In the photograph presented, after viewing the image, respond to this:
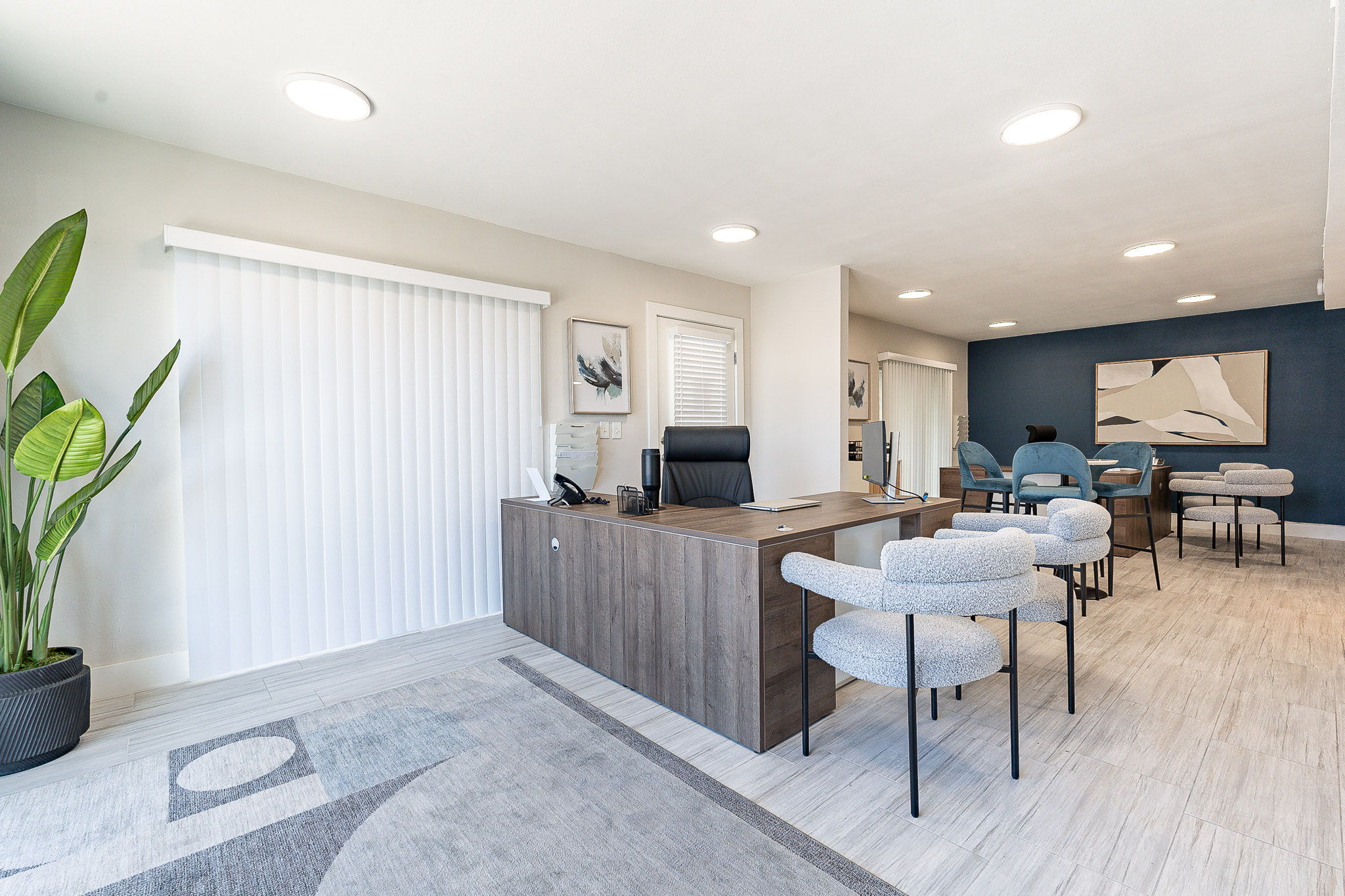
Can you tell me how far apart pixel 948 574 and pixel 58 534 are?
3048 millimetres

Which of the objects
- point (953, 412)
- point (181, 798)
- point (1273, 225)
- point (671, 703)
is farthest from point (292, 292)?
point (953, 412)

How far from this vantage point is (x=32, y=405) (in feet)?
7.13

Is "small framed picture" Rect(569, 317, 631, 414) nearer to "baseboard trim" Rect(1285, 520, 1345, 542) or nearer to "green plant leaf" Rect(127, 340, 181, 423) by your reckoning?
"green plant leaf" Rect(127, 340, 181, 423)

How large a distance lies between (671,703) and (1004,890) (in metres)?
1.25

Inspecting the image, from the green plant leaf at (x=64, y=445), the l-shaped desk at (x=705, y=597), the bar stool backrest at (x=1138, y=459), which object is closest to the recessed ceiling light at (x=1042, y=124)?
the l-shaped desk at (x=705, y=597)

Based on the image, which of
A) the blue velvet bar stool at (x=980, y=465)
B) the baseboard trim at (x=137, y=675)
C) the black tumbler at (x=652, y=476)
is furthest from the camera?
the blue velvet bar stool at (x=980, y=465)

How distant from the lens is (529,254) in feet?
12.7

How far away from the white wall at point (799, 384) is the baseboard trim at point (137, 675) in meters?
4.15

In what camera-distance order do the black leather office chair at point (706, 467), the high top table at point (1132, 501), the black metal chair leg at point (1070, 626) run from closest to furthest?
1. the black metal chair leg at point (1070, 626)
2. the black leather office chair at point (706, 467)
3. the high top table at point (1132, 501)

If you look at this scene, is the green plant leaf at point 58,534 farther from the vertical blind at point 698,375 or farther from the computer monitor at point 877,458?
the vertical blind at point 698,375

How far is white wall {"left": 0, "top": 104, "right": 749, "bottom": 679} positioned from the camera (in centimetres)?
238

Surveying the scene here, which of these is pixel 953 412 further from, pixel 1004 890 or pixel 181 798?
pixel 181 798

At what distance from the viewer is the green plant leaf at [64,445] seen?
1928mm

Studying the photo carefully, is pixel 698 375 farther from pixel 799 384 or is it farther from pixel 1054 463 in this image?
pixel 1054 463
